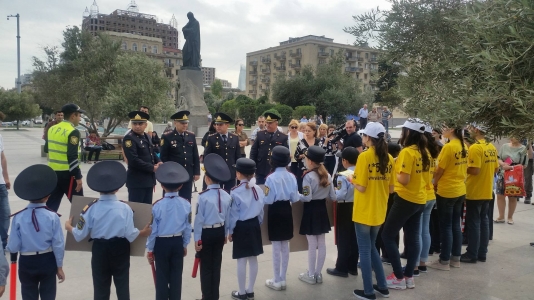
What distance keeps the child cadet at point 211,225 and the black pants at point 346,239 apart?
65.4 inches

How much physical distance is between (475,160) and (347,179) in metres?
2.06

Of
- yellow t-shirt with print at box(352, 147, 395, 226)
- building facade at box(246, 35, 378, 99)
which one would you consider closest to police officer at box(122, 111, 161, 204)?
yellow t-shirt with print at box(352, 147, 395, 226)

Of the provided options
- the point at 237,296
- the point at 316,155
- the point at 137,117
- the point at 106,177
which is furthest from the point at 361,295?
the point at 137,117

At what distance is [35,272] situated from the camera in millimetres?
3357

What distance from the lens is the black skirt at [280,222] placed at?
457 cm

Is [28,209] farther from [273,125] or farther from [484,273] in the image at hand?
[484,273]

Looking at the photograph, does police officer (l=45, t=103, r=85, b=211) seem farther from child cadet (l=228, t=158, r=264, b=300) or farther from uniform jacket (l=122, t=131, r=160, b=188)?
child cadet (l=228, t=158, r=264, b=300)

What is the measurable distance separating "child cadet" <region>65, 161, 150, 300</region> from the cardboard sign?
11cm

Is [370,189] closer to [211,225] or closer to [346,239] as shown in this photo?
[346,239]

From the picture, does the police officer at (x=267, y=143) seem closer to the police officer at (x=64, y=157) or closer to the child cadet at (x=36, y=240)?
the police officer at (x=64, y=157)

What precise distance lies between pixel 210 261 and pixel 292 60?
90.1 m

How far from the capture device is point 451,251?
18.4ft

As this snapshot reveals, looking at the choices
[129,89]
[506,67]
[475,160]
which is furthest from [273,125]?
[129,89]

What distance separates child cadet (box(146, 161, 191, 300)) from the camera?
3.71m
